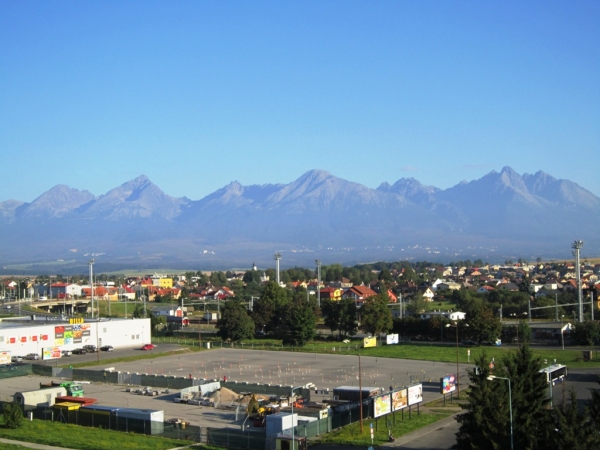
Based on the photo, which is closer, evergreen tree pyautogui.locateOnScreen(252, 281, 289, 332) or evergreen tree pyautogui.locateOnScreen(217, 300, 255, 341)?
evergreen tree pyautogui.locateOnScreen(217, 300, 255, 341)

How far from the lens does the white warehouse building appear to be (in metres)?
49.2

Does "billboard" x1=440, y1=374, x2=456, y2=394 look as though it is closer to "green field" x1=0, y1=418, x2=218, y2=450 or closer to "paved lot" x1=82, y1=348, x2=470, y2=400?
"paved lot" x1=82, y1=348, x2=470, y2=400

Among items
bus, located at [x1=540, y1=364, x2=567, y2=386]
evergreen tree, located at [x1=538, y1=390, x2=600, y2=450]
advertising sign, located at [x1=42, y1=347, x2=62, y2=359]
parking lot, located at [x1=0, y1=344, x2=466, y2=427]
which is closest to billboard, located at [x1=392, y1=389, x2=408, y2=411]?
parking lot, located at [x1=0, y1=344, x2=466, y2=427]

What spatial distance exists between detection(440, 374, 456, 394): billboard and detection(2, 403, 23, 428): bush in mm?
17409

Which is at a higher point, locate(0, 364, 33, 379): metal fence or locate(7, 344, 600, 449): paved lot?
locate(0, 364, 33, 379): metal fence

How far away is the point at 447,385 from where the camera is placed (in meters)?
32.4

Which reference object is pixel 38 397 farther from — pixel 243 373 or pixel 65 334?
pixel 65 334

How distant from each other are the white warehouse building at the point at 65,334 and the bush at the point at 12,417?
73.5 feet

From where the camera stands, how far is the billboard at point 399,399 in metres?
27.7

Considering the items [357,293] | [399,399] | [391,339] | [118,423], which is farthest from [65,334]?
[357,293]

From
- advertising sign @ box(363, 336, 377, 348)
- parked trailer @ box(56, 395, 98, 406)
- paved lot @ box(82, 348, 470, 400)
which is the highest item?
parked trailer @ box(56, 395, 98, 406)

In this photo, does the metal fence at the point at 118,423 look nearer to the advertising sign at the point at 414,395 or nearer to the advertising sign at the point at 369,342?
the advertising sign at the point at 414,395

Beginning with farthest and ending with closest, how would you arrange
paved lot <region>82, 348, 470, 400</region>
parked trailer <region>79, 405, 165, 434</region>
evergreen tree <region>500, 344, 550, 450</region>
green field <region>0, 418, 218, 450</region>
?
1. paved lot <region>82, 348, 470, 400</region>
2. parked trailer <region>79, 405, 165, 434</region>
3. green field <region>0, 418, 218, 450</region>
4. evergreen tree <region>500, 344, 550, 450</region>

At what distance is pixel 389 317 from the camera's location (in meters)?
59.0
